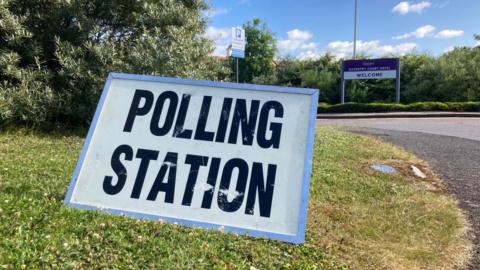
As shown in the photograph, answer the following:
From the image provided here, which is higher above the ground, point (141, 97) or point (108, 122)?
point (141, 97)

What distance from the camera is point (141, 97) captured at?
3422 millimetres

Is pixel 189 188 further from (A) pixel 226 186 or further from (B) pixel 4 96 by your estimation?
(B) pixel 4 96

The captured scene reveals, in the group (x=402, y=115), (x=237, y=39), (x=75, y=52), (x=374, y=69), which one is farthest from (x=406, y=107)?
(x=75, y=52)

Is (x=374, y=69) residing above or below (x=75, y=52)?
above

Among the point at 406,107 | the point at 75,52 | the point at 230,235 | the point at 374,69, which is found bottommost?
the point at 230,235

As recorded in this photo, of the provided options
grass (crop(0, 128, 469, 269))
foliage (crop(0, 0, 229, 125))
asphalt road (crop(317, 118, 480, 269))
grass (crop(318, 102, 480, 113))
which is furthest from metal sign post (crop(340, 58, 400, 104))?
grass (crop(0, 128, 469, 269))

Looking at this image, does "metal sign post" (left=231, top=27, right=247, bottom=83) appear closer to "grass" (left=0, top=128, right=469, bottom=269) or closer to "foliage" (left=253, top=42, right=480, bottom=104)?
"grass" (left=0, top=128, right=469, bottom=269)

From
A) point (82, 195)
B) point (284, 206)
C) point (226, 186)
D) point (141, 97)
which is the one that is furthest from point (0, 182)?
point (284, 206)

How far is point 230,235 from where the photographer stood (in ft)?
10.3

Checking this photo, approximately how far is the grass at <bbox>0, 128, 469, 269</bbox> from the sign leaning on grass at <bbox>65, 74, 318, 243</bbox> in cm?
18

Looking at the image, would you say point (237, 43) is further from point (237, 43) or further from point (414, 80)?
point (414, 80)

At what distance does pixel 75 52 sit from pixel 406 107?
1968 cm

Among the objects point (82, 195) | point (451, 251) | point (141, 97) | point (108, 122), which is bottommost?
point (451, 251)

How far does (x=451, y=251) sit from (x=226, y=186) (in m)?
2.10
